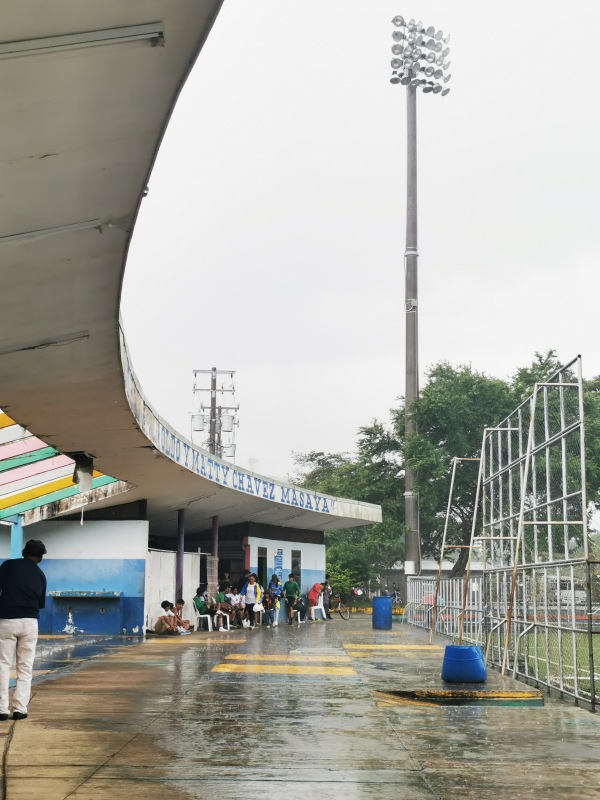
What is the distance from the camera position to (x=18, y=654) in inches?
366

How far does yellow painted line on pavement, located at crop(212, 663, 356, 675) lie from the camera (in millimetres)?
14197

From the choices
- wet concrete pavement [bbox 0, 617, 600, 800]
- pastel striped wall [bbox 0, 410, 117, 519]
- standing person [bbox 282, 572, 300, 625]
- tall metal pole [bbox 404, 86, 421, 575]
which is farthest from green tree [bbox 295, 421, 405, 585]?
wet concrete pavement [bbox 0, 617, 600, 800]

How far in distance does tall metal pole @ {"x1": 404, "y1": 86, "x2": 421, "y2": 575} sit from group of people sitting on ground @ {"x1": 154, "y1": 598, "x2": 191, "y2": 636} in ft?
43.7

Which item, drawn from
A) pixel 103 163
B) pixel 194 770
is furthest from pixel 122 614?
pixel 103 163

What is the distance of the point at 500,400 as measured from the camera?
43.7m

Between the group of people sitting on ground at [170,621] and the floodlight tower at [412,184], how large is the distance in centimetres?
1333

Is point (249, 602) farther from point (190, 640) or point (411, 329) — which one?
point (411, 329)

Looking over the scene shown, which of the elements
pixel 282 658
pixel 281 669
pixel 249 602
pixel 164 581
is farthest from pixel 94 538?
pixel 281 669

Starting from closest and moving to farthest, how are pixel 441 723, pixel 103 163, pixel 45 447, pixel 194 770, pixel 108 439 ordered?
pixel 103 163 < pixel 194 770 < pixel 441 723 < pixel 108 439 < pixel 45 447

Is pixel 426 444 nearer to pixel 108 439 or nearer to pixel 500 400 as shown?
Answer: pixel 500 400

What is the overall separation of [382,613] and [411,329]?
41.2 ft

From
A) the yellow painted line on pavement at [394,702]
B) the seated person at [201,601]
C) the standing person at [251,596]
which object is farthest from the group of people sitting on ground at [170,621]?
the yellow painted line on pavement at [394,702]

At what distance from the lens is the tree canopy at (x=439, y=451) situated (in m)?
41.9

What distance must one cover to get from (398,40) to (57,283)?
37.6 meters
